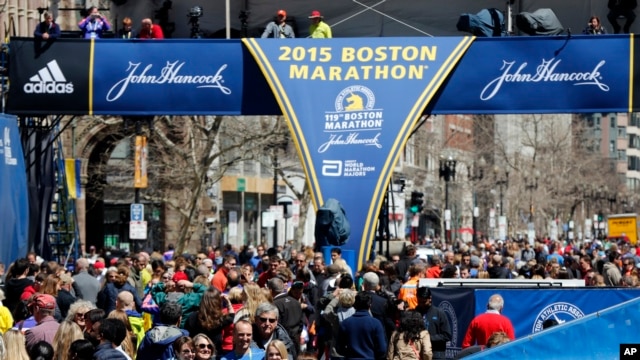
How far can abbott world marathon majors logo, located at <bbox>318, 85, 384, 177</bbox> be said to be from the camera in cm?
2541

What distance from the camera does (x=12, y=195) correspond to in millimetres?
23547

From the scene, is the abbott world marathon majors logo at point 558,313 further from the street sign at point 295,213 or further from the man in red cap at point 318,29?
the street sign at point 295,213

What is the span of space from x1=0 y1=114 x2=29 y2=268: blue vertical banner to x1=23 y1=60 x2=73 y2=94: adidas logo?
2.79m

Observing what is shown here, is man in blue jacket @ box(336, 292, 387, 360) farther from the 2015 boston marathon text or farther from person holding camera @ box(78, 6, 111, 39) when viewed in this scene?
person holding camera @ box(78, 6, 111, 39)

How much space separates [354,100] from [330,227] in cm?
274

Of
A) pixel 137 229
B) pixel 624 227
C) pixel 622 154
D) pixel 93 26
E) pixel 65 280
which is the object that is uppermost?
pixel 622 154

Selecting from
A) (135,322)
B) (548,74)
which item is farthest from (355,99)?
(135,322)

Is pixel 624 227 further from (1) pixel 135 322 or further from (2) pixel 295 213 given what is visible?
(1) pixel 135 322

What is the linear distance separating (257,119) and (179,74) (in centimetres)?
2507

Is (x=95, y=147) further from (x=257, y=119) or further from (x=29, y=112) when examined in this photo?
(x=29, y=112)

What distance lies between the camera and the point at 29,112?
26.8m

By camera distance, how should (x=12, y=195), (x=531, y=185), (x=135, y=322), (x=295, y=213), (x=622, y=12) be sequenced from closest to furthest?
(x=135, y=322), (x=12, y=195), (x=622, y=12), (x=295, y=213), (x=531, y=185)

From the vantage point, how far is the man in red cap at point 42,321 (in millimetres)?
12414

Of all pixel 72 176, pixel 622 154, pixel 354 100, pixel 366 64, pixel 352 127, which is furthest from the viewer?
pixel 622 154
